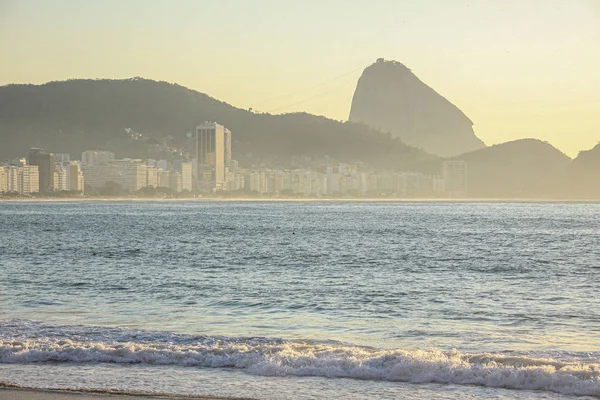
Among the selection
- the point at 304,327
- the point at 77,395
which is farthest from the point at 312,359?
the point at 304,327

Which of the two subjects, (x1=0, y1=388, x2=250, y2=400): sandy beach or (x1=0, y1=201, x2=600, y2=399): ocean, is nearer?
(x1=0, y1=388, x2=250, y2=400): sandy beach

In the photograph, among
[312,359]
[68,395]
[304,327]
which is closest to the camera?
[68,395]

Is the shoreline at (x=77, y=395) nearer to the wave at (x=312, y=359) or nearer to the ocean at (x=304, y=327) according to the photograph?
the ocean at (x=304, y=327)

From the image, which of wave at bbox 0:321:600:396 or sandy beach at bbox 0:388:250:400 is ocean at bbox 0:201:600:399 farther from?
sandy beach at bbox 0:388:250:400

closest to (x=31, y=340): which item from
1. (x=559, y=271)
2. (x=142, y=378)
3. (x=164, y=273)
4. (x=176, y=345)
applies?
(x=176, y=345)

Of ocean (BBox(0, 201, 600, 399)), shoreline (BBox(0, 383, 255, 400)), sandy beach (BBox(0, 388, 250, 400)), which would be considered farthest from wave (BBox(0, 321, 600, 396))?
sandy beach (BBox(0, 388, 250, 400))

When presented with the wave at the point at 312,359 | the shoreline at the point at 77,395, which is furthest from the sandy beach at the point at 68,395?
the wave at the point at 312,359

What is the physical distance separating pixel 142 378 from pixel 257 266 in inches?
1003

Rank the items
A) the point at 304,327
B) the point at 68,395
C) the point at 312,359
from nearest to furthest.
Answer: the point at 68,395 → the point at 312,359 → the point at 304,327

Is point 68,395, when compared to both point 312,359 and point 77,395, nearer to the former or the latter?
point 77,395

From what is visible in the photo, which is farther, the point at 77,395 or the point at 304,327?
the point at 304,327

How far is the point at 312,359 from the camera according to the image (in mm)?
13711

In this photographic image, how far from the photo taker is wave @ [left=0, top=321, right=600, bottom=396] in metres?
12.6

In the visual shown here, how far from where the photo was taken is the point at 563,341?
16.7m
